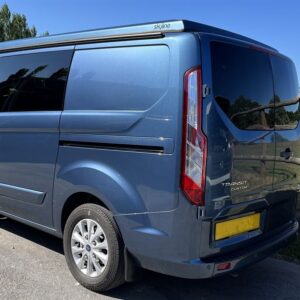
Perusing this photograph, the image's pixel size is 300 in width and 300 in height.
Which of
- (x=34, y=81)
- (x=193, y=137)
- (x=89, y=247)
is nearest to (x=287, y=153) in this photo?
(x=193, y=137)

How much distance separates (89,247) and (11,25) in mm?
26276

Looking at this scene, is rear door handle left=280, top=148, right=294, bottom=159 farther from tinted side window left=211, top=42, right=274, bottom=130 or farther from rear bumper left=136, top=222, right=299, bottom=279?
rear bumper left=136, top=222, right=299, bottom=279

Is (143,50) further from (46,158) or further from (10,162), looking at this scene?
(10,162)

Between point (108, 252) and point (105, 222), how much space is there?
0.23 m

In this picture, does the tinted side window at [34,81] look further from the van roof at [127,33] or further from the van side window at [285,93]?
the van side window at [285,93]

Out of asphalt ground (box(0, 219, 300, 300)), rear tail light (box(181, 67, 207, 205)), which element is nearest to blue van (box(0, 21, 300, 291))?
rear tail light (box(181, 67, 207, 205))

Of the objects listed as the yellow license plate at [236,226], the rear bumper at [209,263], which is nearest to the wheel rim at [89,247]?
the rear bumper at [209,263]

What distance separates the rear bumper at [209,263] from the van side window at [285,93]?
101 cm

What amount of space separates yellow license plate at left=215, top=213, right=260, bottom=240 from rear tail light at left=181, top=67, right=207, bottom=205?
370mm

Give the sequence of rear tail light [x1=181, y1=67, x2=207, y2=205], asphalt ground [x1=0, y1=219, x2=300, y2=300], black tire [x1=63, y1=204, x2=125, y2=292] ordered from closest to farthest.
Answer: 1. rear tail light [x1=181, y1=67, x2=207, y2=205]
2. black tire [x1=63, y1=204, x2=125, y2=292]
3. asphalt ground [x1=0, y1=219, x2=300, y2=300]

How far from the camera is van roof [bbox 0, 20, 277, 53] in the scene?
3.21 meters

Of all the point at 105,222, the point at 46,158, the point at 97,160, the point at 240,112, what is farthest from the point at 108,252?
the point at 240,112

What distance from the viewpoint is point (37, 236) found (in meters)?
5.15

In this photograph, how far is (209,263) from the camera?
3.12 metres
